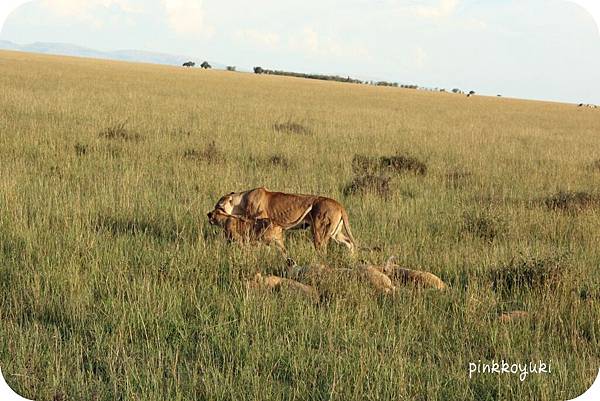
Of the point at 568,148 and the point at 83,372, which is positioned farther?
the point at 568,148

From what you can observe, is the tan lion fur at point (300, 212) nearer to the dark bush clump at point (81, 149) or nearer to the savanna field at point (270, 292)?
the savanna field at point (270, 292)

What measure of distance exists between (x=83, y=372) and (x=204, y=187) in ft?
19.1

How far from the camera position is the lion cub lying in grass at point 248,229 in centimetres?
612

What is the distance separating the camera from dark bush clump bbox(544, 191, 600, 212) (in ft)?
29.8

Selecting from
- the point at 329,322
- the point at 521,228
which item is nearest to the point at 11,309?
the point at 329,322

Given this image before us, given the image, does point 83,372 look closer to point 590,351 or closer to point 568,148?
point 590,351

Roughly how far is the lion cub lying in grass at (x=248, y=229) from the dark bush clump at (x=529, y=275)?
7.14 feet

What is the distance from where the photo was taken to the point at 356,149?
49.3 ft

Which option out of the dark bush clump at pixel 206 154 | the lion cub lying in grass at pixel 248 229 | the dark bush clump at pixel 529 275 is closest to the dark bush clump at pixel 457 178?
the dark bush clump at pixel 206 154

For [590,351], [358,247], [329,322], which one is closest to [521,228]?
[358,247]

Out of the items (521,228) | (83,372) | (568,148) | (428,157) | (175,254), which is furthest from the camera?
(568,148)

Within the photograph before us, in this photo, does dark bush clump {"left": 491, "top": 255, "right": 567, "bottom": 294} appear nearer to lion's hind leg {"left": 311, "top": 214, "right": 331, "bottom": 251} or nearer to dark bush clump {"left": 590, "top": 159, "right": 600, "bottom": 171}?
lion's hind leg {"left": 311, "top": 214, "right": 331, "bottom": 251}

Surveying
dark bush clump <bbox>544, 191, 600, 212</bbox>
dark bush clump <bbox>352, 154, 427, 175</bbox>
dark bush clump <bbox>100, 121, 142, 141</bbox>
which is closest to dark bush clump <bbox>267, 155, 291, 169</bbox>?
dark bush clump <bbox>352, 154, 427, 175</bbox>

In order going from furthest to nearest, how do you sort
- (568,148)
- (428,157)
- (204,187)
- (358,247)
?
1. (568,148)
2. (428,157)
3. (204,187)
4. (358,247)
